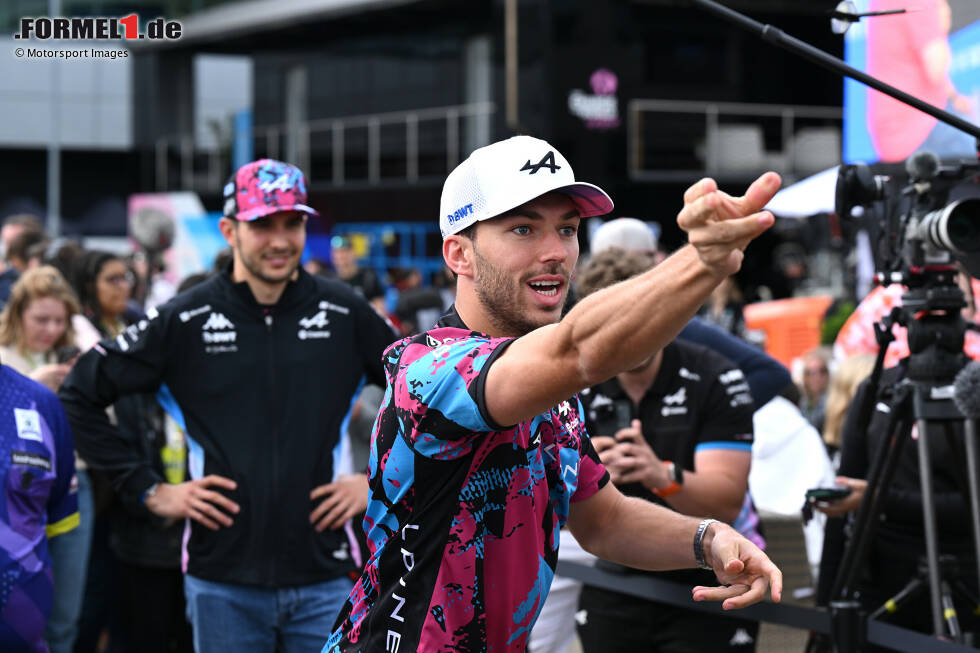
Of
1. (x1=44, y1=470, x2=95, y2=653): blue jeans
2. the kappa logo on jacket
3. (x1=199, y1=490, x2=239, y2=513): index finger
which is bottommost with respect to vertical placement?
(x1=44, y1=470, x2=95, y2=653): blue jeans

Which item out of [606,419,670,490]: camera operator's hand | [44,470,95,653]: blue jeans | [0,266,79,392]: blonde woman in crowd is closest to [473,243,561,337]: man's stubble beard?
[606,419,670,490]: camera operator's hand

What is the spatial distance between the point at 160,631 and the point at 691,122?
15.6 meters

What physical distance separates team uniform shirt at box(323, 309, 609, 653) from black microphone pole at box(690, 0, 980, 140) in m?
0.87

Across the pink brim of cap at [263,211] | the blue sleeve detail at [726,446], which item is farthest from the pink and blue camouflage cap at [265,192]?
the blue sleeve detail at [726,446]

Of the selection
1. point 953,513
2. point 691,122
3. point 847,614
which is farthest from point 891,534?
point 691,122

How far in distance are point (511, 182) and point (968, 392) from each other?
2.10 metres

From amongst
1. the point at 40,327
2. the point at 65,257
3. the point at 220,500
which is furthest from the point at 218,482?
the point at 65,257

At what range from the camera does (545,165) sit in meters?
2.42

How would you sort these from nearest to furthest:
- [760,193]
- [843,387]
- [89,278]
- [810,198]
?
[760,193]
[843,387]
[89,278]
[810,198]

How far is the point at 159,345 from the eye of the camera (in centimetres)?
420

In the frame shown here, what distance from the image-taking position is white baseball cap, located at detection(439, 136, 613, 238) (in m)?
2.39

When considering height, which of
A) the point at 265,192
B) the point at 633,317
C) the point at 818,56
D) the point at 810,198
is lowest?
the point at 633,317

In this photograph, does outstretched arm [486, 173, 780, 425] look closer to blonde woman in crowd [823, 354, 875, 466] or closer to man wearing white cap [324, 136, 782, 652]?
man wearing white cap [324, 136, 782, 652]

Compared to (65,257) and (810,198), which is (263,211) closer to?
(65,257)
